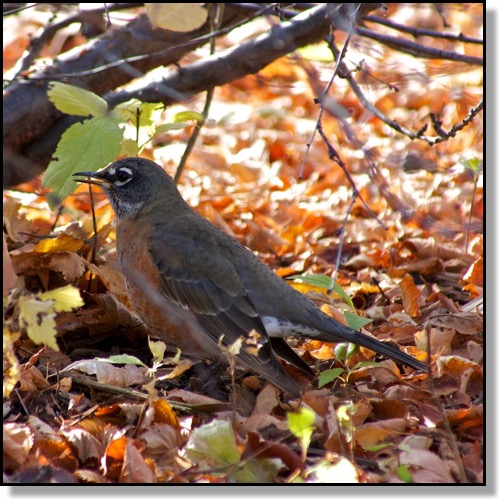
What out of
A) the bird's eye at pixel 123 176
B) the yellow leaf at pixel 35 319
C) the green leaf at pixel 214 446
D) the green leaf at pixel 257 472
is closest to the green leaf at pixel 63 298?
the yellow leaf at pixel 35 319

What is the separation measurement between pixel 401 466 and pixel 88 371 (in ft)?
5.32

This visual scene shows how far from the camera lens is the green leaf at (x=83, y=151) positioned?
14.0ft

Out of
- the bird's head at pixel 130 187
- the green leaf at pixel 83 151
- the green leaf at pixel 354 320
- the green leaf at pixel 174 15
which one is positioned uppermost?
the green leaf at pixel 174 15

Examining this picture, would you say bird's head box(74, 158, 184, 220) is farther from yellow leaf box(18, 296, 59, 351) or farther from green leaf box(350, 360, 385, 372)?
yellow leaf box(18, 296, 59, 351)

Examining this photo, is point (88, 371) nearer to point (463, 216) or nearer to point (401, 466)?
point (401, 466)

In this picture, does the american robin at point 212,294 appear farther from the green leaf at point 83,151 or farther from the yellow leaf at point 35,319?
the yellow leaf at point 35,319

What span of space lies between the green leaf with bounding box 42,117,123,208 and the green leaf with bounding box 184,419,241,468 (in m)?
1.80

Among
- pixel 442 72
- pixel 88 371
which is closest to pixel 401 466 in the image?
pixel 88 371

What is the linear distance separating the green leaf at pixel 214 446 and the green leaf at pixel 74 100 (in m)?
2.07

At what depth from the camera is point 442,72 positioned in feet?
14.4

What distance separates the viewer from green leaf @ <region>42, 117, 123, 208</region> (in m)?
4.28

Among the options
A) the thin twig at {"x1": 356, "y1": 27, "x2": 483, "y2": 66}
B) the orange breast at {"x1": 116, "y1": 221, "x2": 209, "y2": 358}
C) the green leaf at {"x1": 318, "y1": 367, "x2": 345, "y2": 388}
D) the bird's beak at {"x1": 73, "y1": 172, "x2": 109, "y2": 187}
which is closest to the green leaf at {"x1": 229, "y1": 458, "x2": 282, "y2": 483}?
the green leaf at {"x1": 318, "y1": 367, "x2": 345, "y2": 388}

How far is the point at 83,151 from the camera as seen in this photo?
14.1 ft

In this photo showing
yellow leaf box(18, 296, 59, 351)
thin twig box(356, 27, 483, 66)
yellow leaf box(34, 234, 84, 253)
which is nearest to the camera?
yellow leaf box(18, 296, 59, 351)
